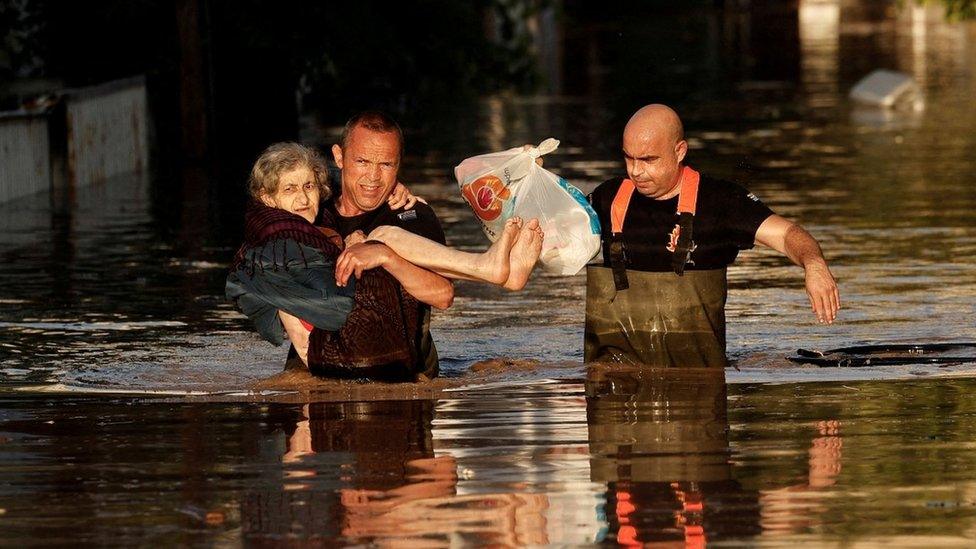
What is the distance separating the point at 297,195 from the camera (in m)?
9.30

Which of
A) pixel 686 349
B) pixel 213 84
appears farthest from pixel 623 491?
pixel 213 84

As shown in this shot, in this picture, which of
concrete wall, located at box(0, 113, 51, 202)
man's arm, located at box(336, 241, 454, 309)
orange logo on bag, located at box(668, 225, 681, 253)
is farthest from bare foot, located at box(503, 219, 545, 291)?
concrete wall, located at box(0, 113, 51, 202)

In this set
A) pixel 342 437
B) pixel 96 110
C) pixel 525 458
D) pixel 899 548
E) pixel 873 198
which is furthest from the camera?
pixel 96 110

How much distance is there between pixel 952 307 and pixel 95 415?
561 cm

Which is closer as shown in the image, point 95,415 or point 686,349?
point 95,415

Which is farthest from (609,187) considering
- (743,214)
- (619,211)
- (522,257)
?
(522,257)

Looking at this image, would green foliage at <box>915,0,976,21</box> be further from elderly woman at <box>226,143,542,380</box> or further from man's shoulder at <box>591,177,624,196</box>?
elderly woman at <box>226,143,542,380</box>

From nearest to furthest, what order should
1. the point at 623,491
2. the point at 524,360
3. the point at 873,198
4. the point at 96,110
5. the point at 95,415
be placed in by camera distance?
the point at 623,491 < the point at 95,415 < the point at 524,360 < the point at 873,198 < the point at 96,110

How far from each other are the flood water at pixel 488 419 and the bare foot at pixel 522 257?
56cm

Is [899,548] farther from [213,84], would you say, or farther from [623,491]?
[213,84]

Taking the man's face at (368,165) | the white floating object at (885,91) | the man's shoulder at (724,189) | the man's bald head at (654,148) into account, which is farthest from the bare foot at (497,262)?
the white floating object at (885,91)

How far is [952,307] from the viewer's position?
42.1ft

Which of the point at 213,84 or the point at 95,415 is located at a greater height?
the point at 213,84

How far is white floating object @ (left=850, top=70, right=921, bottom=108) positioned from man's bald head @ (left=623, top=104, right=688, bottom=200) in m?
23.8
